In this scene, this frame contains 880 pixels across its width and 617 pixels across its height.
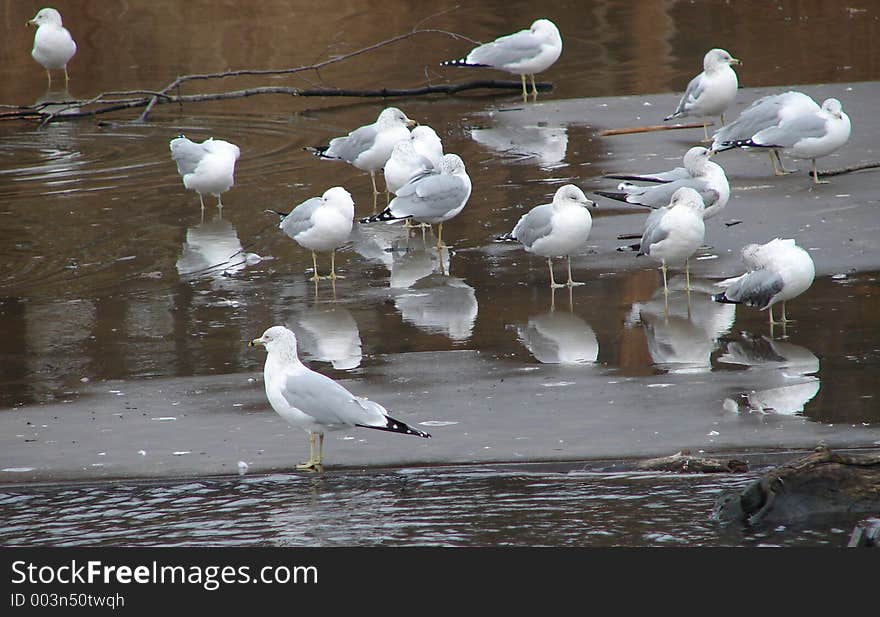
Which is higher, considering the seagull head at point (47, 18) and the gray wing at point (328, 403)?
the seagull head at point (47, 18)

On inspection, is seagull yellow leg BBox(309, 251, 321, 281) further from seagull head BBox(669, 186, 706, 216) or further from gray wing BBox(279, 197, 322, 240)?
seagull head BBox(669, 186, 706, 216)

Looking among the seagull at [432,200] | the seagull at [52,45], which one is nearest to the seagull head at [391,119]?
the seagull at [432,200]

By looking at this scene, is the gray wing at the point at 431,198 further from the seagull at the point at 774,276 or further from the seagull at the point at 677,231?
the seagull at the point at 774,276

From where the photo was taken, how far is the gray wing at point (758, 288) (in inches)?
347

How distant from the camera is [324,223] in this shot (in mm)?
10711

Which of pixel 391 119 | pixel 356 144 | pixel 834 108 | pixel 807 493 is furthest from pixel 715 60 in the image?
pixel 807 493

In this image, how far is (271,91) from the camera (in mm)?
17609

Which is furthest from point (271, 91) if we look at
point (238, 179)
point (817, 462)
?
point (817, 462)

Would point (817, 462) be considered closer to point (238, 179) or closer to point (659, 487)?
point (659, 487)

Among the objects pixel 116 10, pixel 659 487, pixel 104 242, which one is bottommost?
pixel 659 487

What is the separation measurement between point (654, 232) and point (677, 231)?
19 cm

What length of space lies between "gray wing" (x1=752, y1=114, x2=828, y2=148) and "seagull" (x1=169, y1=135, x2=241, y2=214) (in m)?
5.15

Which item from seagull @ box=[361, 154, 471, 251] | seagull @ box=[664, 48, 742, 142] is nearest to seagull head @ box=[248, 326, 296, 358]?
seagull @ box=[361, 154, 471, 251]

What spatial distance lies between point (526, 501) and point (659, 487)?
0.68 metres
